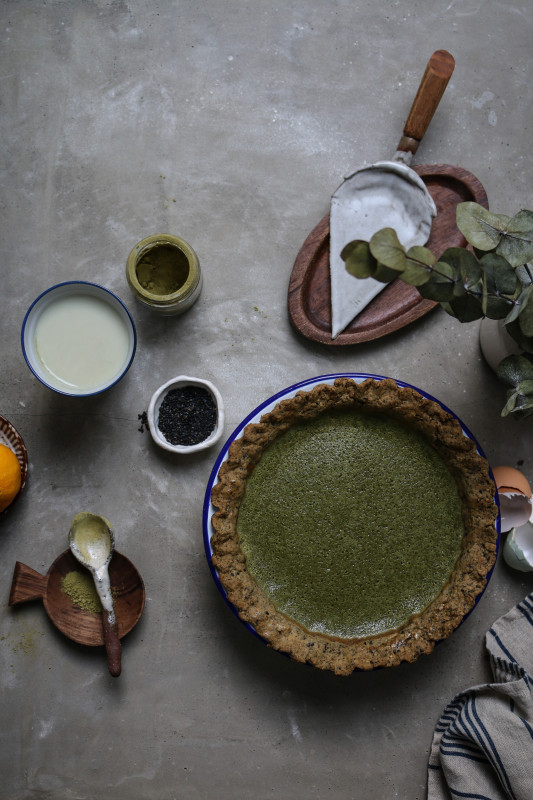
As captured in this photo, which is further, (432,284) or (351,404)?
(351,404)

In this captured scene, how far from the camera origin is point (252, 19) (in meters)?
1.77

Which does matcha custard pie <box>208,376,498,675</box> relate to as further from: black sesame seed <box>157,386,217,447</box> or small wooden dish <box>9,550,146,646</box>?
small wooden dish <box>9,550,146,646</box>

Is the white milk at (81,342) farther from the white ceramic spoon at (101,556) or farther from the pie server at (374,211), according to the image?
the pie server at (374,211)

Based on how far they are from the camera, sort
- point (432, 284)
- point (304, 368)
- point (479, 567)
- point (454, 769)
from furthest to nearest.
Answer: point (304, 368), point (454, 769), point (479, 567), point (432, 284)

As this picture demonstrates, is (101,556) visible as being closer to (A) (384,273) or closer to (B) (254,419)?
(B) (254,419)

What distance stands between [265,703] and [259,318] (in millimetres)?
1090

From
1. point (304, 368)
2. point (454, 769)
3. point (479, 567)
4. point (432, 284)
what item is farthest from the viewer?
point (304, 368)

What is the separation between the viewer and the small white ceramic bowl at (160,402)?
163 centimetres

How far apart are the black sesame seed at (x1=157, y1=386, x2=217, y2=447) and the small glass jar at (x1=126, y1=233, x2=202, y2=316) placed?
0.24 meters

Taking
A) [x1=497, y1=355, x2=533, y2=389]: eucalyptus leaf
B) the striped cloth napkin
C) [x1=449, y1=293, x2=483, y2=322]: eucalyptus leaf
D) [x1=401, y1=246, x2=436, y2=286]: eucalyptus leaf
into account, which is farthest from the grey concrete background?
[x1=401, y1=246, x2=436, y2=286]: eucalyptus leaf

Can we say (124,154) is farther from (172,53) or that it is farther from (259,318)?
(259,318)

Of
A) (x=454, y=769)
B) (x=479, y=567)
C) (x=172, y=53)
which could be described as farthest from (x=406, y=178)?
(x=454, y=769)

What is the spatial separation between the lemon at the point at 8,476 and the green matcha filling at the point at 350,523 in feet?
2.03

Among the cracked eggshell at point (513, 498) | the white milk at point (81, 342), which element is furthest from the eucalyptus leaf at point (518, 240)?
the white milk at point (81, 342)
